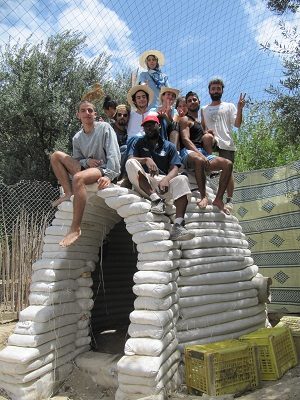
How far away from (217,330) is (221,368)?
29.3 inches

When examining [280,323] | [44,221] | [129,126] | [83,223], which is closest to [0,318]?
[44,221]

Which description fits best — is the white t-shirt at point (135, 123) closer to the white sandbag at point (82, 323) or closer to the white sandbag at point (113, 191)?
the white sandbag at point (113, 191)

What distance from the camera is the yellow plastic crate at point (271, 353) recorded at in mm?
5105

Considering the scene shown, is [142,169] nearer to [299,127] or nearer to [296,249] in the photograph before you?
[299,127]

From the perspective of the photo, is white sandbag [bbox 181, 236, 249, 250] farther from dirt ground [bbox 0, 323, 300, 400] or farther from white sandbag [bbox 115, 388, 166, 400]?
white sandbag [bbox 115, 388, 166, 400]

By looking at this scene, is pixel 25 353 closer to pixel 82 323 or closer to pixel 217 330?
pixel 82 323

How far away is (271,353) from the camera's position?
5113 millimetres

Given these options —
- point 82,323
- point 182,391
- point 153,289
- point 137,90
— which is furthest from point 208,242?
point 137,90

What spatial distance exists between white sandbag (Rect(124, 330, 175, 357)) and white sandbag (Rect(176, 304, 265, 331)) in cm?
58

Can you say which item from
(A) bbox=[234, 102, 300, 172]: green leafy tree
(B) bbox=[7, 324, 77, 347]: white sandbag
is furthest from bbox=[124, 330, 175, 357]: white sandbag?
(A) bbox=[234, 102, 300, 172]: green leafy tree

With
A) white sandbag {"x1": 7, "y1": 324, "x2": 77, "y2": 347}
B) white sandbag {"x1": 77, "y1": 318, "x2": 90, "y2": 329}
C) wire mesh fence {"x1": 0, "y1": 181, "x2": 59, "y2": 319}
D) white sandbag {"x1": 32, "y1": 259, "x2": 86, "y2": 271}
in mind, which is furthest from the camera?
wire mesh fence {"x1": 0, "y1": 181, "x2": 59, "y2": 319}

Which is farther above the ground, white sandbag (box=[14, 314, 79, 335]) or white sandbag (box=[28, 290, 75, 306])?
white sandbag (box=[28, 290, 75, 306])

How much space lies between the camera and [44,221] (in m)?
8.38

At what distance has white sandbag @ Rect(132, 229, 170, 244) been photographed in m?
4.93
